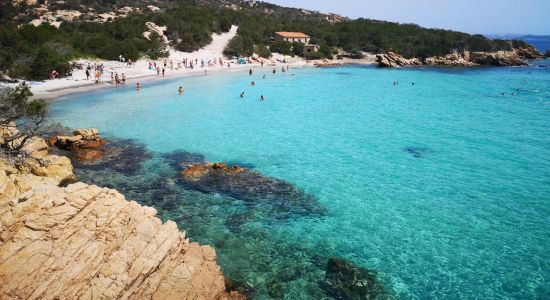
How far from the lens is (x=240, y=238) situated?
1216 centimetres

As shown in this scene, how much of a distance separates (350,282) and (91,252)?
21.8ft

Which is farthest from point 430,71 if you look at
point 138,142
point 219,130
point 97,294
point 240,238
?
point 97,294

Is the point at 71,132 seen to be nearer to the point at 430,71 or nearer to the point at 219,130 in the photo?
the point at 219,130

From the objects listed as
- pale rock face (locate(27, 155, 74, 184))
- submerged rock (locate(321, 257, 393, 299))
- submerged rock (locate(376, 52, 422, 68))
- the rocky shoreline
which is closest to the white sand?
submerged rock (locate(376, 52, 422, 68))

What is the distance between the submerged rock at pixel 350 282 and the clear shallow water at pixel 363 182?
303 mm

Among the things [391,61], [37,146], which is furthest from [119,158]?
[391,61]

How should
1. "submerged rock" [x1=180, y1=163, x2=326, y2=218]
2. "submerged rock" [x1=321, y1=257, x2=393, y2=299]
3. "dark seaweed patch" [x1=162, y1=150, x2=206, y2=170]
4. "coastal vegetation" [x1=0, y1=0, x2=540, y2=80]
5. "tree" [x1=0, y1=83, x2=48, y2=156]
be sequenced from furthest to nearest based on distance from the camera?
"coastal vegetation" [x1=0, y1=0, x2=540, y2=80], "dark seaweed patch" [x1=162, y1=150, x2=206, y2=170], "submerged rock" [x1=180, y1=163, x2=326, y2=218], "tree" [x1=0, y1=83, x2=48, y2=156], "submerged rock" [x1=321, y1=257, x2=393, y2=299]

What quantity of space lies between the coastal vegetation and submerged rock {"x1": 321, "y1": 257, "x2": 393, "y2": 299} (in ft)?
112

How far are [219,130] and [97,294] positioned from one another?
19.4 m

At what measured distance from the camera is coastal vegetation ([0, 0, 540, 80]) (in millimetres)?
36781

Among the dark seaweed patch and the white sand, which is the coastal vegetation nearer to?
the white sand

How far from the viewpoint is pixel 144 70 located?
49.8 metres

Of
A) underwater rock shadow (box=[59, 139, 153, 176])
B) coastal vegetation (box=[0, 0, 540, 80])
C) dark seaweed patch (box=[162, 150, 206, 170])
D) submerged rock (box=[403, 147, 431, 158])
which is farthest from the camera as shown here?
coastal vegetation (box=[0, 0, 540, 80])

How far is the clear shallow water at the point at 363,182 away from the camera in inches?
434
